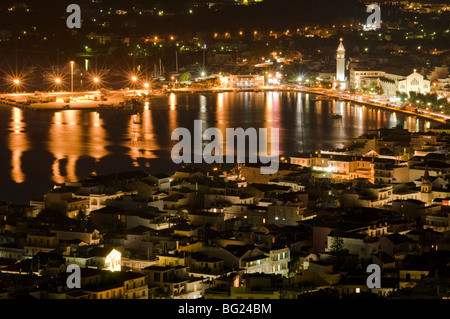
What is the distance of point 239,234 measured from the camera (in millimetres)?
9656

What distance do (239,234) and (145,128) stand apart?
36.3ft

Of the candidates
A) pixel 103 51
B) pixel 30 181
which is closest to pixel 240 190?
pixel 30 181

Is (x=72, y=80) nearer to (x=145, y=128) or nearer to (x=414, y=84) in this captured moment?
(x=414, y=84)

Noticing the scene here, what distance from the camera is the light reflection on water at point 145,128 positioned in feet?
50.1

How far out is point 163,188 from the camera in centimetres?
1198

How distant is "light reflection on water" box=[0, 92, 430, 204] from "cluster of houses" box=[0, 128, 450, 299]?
198 cm

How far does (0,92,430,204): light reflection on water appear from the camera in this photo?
15.3 metres

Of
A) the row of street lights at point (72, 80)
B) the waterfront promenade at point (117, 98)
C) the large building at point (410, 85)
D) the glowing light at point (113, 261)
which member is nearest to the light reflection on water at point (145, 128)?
the waterfront promenade at point (117, 98)

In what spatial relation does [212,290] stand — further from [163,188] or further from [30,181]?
[30,181]

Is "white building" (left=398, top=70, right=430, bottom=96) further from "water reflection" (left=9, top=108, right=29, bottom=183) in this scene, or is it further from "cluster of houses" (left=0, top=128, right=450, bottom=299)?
"cluster of houses" (left=0, top=128, right=450, bottom=299)

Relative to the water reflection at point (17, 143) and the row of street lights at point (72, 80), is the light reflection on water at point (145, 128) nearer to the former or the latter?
the water reflection at point (17, 143)

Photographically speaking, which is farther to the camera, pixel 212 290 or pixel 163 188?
pixel 163 188

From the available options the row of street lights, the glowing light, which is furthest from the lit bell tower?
the glowing light

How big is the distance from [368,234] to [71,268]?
2.46 metres
